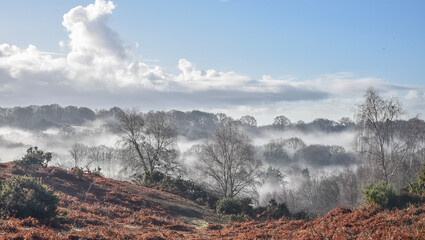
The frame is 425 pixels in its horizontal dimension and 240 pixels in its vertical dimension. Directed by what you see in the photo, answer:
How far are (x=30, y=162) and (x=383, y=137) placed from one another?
26.4 metres

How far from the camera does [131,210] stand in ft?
67.3

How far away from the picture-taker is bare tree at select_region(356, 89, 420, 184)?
2644 cm

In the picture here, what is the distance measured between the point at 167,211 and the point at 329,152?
150932mm

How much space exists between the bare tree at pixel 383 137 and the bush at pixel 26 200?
22129 mm

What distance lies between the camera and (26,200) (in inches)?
531

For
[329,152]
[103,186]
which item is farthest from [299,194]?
[103,186]

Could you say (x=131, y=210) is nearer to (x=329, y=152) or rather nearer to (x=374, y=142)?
(x=374, y=142)

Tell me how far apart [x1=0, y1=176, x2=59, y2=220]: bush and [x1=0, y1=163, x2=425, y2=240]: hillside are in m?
0.80

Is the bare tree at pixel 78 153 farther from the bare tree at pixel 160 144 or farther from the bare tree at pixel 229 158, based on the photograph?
the bare tree at pixel 229 158

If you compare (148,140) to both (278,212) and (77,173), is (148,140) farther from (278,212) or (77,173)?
(278,212)

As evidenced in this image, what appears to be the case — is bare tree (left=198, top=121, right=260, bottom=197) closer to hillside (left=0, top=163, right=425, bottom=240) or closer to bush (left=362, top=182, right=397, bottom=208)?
hillside (left=0, top=163, right=425, bottom=240)

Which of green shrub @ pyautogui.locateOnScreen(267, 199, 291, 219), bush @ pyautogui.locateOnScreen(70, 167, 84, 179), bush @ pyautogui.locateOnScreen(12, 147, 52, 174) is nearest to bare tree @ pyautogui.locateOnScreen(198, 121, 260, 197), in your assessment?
green shrub @ pyautogui.locateOnScreen(267, 199, 291, 219)

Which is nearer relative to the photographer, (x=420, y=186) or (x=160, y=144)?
(x=420, y=186)

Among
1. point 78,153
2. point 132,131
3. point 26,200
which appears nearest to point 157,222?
point 26,200
